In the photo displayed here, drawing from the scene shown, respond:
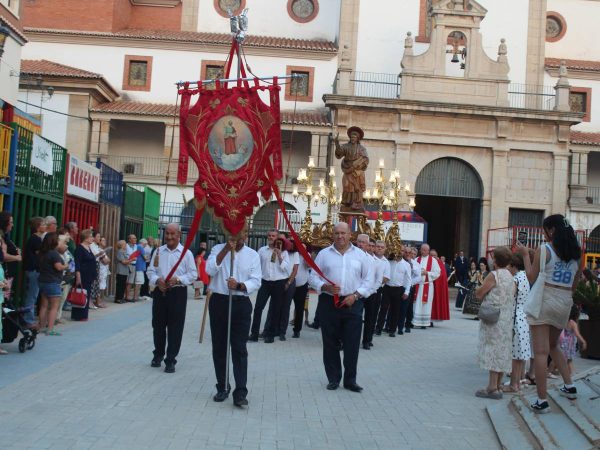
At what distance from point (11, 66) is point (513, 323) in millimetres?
20748

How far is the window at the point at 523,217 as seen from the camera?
120 ft

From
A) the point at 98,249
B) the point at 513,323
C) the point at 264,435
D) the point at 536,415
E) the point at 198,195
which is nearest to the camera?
the point at 264,435


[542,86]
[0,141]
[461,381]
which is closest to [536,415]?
[461,381]

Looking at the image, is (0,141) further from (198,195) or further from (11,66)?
(11,66)

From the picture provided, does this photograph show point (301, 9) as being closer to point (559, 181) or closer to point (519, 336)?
point (559, 181)

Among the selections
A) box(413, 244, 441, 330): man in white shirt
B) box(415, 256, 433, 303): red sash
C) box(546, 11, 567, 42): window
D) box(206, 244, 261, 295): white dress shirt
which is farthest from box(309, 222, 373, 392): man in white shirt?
box(546, 11, 567, 42): window

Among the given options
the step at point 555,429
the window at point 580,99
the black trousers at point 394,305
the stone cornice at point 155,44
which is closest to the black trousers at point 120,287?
the black trousers at point 394,305

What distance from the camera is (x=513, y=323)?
9.84m

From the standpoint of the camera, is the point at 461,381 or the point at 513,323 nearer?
the point at 513,323

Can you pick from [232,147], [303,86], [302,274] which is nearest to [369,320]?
[302,274]

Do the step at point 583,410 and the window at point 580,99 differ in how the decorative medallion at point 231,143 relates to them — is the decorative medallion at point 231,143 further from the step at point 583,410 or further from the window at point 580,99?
the window at point 580,99

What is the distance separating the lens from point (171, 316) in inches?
401

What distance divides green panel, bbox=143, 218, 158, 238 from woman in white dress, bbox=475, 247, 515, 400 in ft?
64.4

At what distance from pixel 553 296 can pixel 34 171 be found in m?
11.4
